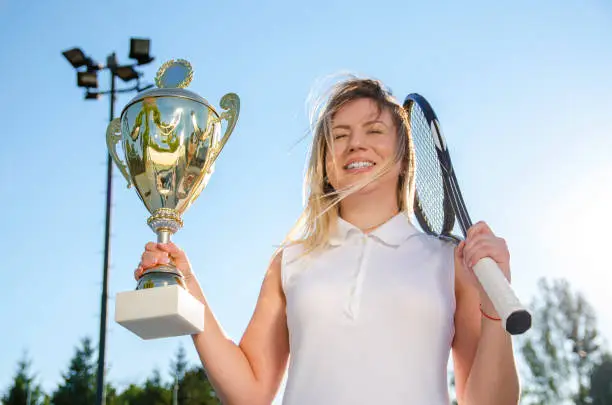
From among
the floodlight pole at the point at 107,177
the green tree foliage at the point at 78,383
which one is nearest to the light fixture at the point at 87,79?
the floodlight pole at the point at 107,177

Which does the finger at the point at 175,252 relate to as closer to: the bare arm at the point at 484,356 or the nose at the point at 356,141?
the nose at the point at 356,141

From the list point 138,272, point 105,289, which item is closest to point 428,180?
point 138,272

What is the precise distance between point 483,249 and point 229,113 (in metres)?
1.15

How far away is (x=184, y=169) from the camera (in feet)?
8.95

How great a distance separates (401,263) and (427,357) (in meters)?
0.34

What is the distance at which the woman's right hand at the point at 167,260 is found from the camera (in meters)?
2.44

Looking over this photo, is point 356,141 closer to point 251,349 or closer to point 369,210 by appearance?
point 369,210

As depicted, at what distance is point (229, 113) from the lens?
2.90 meters

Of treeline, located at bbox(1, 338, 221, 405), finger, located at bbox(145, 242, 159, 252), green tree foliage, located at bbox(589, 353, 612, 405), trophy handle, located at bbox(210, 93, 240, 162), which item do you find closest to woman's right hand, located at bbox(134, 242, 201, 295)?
finger, located at bbox(145, 242, 159, 252)

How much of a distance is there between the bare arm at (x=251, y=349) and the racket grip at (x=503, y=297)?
812 millimetres

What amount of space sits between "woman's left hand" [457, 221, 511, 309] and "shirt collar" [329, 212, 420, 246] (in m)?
0.37

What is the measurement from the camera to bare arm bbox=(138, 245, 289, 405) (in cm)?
248

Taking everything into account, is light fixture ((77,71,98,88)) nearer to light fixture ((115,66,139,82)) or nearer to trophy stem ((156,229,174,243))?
light fixture ((115,66,139,82))

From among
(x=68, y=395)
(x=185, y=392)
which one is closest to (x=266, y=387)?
(x=68, y=395)
